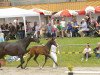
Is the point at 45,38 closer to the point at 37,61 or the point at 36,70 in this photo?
the point at 37,61

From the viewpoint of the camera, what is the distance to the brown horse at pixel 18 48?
21.7 meters

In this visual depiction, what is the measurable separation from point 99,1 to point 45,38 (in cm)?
927

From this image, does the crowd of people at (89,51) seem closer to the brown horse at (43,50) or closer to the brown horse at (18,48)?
the brown horse at (43,50)

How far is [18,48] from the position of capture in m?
21.8

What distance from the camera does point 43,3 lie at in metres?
46.5

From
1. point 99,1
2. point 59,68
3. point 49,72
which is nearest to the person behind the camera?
point 49,72

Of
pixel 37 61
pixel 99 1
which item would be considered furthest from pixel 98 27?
pixel 37 61

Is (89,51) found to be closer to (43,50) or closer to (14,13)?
(43,50)

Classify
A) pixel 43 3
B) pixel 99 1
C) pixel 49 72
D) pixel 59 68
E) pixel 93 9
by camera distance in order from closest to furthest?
pixel 49 72 → pixel 59 68 → pixel 93 9 → pixel 99 1 → pixel 43 3

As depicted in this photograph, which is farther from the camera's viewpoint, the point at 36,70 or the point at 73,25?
the point at 73,25

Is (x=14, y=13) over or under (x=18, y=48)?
under

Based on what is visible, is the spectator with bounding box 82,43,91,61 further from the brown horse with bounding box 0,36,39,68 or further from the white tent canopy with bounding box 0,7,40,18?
the white tent canopy with bounding box 0,7,40,18

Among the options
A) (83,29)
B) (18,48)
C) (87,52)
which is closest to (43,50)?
(18,48)

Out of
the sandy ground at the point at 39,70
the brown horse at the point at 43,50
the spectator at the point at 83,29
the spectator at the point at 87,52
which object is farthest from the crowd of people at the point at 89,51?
the spectator at the point at 83,29
